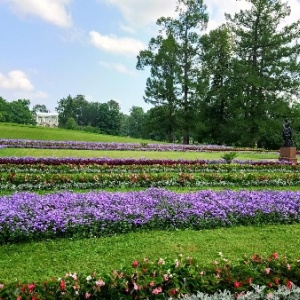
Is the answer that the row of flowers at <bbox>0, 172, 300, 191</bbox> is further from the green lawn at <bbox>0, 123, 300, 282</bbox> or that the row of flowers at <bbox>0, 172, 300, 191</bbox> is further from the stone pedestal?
the stone pedestal

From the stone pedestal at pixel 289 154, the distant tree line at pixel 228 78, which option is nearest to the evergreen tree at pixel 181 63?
the distant tree line at pixel 228 78

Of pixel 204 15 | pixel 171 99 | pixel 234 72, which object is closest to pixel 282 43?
pixel 234 72

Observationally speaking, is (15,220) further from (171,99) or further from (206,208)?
(171,99)

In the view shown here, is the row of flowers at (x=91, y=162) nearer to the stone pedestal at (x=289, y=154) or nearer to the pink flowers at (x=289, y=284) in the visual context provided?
the stone pedestal at (x=289, y=154)

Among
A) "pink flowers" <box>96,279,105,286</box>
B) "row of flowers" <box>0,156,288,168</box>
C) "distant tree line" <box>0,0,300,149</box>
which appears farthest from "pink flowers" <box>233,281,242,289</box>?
"distant tree line" <box>0,0,300,149</box>

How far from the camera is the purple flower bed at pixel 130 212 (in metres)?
6.09

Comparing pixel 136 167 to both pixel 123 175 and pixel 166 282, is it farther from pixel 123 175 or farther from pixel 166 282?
pixel 166 282

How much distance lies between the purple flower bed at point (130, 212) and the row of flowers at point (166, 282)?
8.46ft

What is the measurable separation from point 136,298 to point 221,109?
142 ft

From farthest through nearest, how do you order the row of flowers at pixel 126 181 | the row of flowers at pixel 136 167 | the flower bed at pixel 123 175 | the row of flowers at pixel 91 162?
the row of flowers at pixel 91 162 < the row of flowers at pixel 136 167 < the flower bed at pixel 123 175 < the row of flowers at pixel 126 181

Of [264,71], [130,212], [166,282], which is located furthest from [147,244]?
[264,71]

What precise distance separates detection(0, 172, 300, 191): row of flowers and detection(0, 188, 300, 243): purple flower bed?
259 centimetres

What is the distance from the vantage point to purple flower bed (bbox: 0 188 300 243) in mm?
6086

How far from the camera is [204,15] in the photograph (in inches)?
1638
